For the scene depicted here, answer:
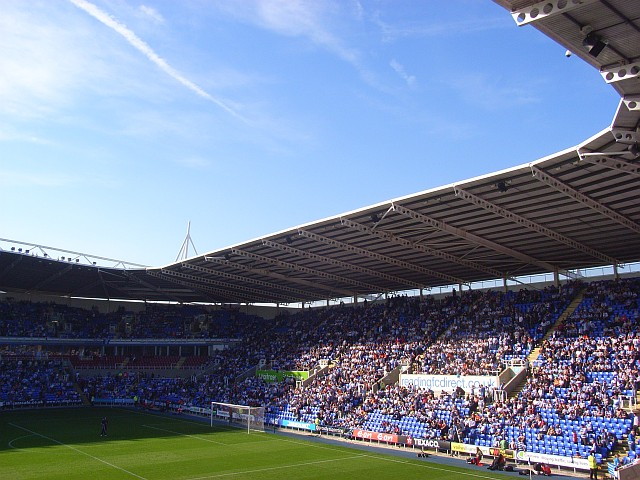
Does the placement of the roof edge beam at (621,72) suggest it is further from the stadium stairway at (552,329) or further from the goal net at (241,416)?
the goal net at (241,416)

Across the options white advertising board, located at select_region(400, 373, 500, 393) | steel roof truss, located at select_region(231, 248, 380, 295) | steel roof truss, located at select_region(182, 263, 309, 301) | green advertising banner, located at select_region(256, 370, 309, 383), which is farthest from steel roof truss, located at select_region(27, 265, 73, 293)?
white advertising board, located at select_region(400, 373, 500, 393)

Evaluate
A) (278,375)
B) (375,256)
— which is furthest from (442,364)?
(278,375)

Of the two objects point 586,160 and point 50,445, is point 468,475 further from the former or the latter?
point 50,445

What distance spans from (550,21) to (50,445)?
31.6 metres

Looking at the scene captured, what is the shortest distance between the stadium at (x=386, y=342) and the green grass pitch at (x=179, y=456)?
204mm

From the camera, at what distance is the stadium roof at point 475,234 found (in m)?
14.4

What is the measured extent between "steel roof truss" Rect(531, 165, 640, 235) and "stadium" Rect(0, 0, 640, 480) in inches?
4.1

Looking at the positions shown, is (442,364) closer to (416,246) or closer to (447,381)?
(447,381)

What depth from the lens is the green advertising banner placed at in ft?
161

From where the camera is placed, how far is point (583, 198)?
2766 cm

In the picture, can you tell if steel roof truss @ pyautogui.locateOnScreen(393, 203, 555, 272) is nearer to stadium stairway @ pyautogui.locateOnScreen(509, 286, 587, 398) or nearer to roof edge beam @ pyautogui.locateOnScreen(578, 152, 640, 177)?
stadium stairway @ pyautogui.locateOnScreen(509, 286, 587, 398)

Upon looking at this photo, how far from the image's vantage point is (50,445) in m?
31.4

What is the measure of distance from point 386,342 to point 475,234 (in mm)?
15444

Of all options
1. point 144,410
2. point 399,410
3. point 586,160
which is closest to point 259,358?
point 144,410
